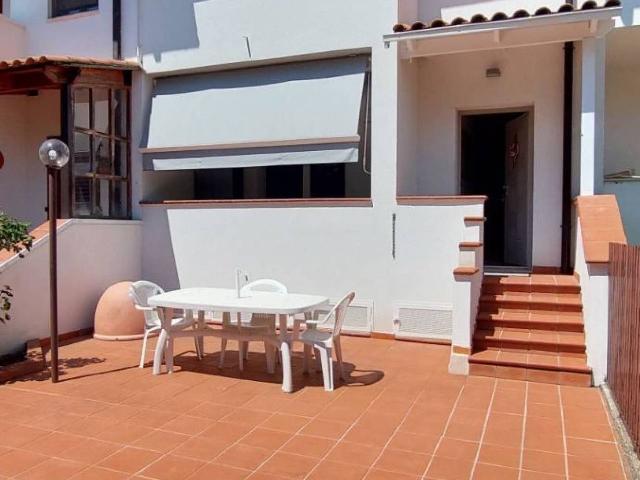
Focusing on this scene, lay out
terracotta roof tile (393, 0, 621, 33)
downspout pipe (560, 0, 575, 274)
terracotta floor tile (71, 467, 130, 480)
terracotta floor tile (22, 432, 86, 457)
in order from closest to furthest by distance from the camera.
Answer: terracotta floor tile (71, 467, 130, 480) < terracotta floor tile (22, 432, 86, 457) < terracotta roof tile (393, 0, 621, 33) < downspout pipe (560, 0, 575, 274)

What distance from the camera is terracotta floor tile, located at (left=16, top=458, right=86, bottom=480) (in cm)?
383

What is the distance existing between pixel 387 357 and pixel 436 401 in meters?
1.67

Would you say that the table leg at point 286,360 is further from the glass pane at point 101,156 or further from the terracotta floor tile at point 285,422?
A: the glass pane at point 101,156

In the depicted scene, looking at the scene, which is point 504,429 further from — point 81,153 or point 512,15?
point 81,153

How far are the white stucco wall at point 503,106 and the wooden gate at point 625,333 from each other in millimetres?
3269

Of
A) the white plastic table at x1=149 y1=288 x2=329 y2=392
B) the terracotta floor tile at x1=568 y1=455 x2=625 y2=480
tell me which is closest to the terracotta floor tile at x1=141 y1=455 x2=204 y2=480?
the white plastic table at x1=149 y1=288 x2=329 y2=392

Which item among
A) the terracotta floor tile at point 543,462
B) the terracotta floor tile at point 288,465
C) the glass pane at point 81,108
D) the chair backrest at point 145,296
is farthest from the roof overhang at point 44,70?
the terracotta floor tile at point 543,462

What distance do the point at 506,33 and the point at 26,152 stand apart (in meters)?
9.32

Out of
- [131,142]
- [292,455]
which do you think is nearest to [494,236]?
[131,142]

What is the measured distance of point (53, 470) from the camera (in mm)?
3934

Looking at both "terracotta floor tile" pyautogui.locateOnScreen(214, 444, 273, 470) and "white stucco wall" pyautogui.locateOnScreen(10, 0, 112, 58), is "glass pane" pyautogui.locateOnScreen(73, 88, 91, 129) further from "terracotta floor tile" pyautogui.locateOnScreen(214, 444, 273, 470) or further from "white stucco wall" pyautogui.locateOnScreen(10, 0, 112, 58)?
"terracotta floor tile" pyautogui.locateOnScreen(214, 444, 273, 470)

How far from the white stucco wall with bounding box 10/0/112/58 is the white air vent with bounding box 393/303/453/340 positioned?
686 cm

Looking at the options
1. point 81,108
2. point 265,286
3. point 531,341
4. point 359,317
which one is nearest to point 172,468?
point 265,286

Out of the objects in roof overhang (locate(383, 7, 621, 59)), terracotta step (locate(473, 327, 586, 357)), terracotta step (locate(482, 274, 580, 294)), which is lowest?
terracotta step (locate(473, 327, 586, 357))
